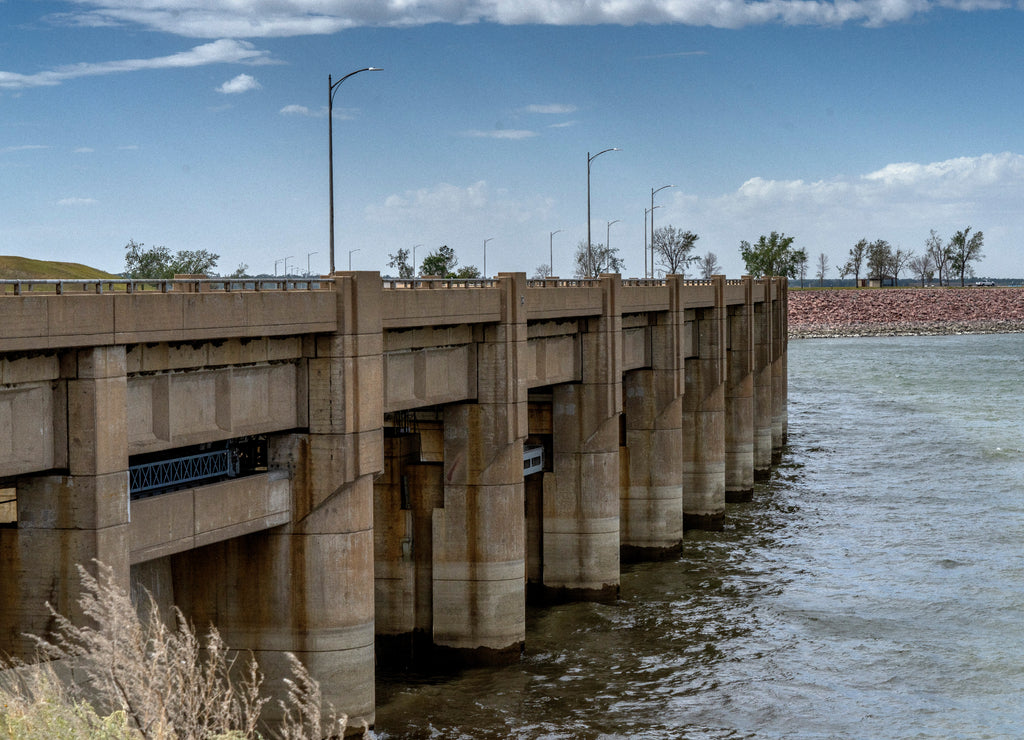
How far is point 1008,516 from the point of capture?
46.8 metres

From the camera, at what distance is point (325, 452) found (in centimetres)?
2191

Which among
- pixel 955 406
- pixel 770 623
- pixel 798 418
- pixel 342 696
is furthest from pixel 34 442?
pixel 955 406

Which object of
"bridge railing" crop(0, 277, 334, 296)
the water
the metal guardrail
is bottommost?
the water

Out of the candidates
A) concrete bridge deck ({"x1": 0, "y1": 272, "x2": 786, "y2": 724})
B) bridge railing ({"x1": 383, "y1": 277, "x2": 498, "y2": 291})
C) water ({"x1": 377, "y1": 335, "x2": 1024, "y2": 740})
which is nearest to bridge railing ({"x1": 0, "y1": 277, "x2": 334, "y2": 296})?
concrete bridge deck ({"x1": 0, "y1": 272, "x2": 786, "y2": 724})

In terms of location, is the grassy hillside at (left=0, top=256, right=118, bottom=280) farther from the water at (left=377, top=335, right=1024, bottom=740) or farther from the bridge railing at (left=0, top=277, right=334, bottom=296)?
the bridge railing at (left=0, top=277, right=334, bottom=296)

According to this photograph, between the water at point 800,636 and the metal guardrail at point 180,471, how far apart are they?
5976 mm

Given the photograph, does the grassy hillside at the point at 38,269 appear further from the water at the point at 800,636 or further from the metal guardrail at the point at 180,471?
the metal guardrail at the point at 180,471

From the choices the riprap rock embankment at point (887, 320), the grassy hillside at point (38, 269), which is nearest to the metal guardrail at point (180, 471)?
the grassy hillside at point (38, 269)

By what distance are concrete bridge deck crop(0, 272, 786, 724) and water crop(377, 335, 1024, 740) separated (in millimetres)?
1895

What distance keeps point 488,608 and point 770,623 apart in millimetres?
8563

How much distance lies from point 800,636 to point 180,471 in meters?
16.7

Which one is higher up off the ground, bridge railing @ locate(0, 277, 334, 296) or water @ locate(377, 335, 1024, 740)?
bridge railing @ locate(0, 277, 334, 296)

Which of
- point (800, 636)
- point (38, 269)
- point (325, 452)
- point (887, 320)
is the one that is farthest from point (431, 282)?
point (887, 320)

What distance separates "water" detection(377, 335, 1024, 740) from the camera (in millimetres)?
25438
